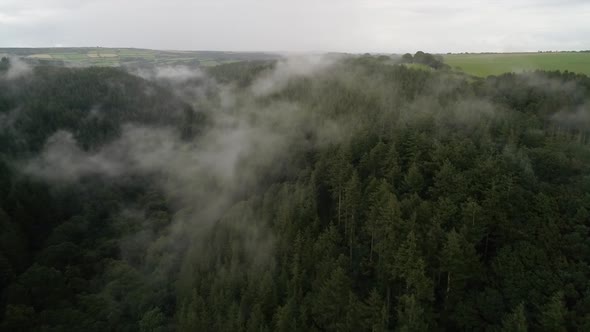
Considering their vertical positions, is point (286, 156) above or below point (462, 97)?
below

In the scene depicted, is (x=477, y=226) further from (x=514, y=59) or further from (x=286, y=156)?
(x=514, y=59)

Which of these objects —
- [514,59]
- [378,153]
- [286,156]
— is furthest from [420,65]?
[378,153]

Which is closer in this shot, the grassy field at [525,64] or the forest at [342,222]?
the forest at [342,222]

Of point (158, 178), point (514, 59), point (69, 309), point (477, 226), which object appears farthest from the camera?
point (158, 178)

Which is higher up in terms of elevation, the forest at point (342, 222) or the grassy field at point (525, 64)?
the grassy field at point (525, 64)

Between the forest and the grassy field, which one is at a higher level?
the grassy field

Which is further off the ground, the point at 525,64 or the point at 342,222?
the point at 525,64

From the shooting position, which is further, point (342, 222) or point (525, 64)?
point (525, 64)

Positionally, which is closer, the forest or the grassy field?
the forest
